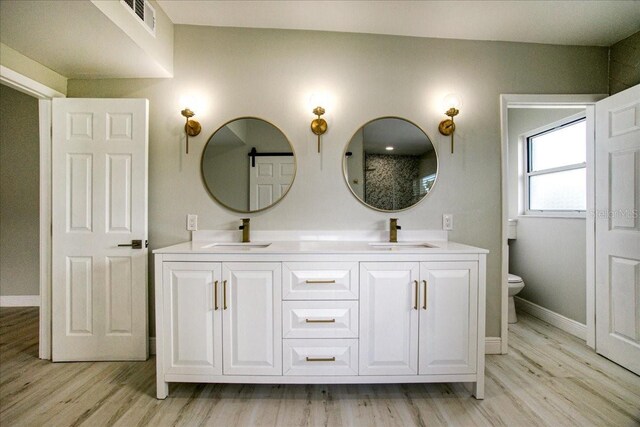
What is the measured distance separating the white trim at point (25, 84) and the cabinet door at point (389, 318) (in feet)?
8.72

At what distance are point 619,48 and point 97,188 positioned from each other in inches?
172

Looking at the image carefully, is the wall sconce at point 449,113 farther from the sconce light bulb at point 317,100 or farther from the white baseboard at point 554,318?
the white baseboard at point 554,318

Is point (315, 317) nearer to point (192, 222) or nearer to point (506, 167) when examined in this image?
point (192, 222)

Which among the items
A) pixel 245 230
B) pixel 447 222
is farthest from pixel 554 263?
pixel 245 230

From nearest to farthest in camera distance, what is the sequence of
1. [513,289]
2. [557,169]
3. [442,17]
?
A: [442,17] → [513,289] → [557,169]

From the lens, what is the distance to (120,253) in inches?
86.2

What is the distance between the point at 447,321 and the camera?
1.72 meters

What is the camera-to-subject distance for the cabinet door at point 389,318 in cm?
171

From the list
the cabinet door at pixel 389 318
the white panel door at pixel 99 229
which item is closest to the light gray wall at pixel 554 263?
the cabinet door at pixel 389 318

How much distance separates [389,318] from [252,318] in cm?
83

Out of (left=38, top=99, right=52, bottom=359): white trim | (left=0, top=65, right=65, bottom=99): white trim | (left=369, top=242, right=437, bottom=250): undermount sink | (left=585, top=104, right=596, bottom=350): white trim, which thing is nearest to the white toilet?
(left=585, top=104, right=596, bottom=350): white trim

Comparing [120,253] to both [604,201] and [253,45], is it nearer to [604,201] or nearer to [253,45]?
[253,45]

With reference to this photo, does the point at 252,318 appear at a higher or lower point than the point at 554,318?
higher

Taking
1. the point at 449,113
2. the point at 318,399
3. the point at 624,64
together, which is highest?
the point at 624,64
